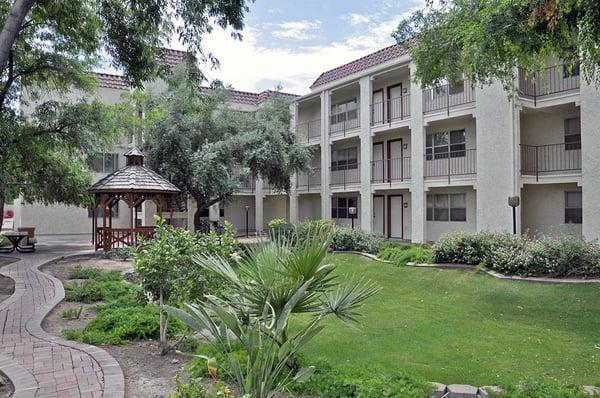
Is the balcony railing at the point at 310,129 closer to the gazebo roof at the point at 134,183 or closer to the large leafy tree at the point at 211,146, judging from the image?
the large leafy tree at the point at 211,146

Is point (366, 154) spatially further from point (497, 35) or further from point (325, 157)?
point (497, 35)

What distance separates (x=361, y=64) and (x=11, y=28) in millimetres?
21243

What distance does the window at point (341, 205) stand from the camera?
27156 millimetres

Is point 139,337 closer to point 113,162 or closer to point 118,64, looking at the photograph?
point 118,64

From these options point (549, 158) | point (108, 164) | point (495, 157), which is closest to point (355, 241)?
point (495, 157)

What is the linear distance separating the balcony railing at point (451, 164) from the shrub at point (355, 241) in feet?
13.6

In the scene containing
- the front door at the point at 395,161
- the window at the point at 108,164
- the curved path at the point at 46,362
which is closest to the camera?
the curved path at the point at 46,362

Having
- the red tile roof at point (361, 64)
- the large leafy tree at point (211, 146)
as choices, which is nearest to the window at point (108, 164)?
the large leafy tree at point (211, 146)

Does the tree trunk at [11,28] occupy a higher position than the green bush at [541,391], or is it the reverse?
the tree trunk at [11,28]

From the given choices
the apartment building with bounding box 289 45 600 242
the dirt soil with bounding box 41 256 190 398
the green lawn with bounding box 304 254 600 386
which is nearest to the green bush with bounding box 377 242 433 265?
the green lawn with bounding box 304 254 600 386

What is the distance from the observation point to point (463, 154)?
20.1 m

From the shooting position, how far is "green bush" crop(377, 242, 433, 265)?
15305 mm

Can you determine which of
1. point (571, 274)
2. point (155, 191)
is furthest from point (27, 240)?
point (571, 274)

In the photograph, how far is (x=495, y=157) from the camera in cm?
1745
